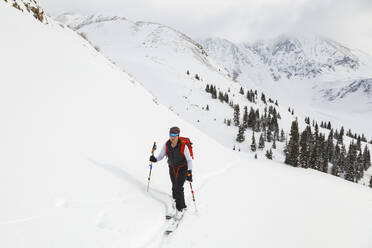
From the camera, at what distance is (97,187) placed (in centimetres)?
601

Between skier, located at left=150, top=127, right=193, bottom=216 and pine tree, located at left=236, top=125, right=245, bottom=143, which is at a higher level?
pine tree, located at left=236, top=125, right=245, bottom=143

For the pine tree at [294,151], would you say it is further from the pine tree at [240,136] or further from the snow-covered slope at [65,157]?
the snow-covered slope at [65,157]

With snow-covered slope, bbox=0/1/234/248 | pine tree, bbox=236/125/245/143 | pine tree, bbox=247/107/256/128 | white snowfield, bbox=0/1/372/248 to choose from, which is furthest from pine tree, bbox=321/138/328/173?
snow-covered slope, bbox=0/1/234/248

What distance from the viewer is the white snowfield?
463 centimetres

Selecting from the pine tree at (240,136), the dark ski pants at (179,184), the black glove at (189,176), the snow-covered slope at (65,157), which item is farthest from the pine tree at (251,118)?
the black glove at (189,176)

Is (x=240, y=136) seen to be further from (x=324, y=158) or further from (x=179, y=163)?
(x=179, y=163)

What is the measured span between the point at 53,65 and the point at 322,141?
11509cm

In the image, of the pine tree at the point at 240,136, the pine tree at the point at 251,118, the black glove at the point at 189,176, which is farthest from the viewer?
the pine tree at the point at 251,118

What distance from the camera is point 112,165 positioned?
7.30 metres

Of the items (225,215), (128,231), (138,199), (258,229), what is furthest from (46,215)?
(258,229)

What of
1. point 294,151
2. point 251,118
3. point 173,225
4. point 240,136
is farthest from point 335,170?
point 173,225

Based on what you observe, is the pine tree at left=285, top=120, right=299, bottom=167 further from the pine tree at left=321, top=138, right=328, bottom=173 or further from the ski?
the ski

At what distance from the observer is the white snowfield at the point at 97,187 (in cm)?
463

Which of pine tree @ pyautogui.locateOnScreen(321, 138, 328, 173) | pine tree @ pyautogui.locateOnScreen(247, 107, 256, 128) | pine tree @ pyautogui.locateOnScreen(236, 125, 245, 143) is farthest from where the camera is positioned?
pine tree @ pyautogui.locateOnScreen(247, 107, 256, 128)
